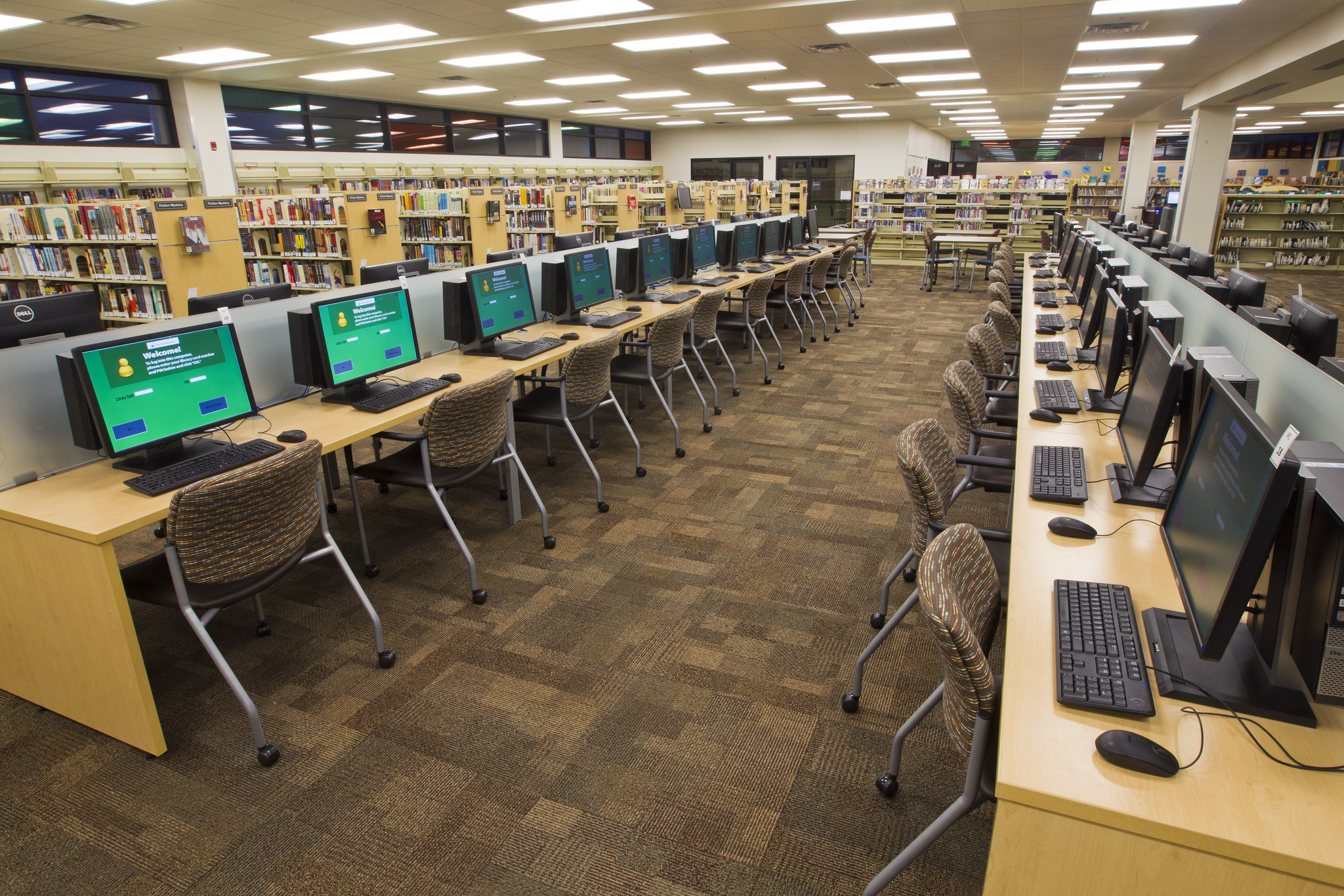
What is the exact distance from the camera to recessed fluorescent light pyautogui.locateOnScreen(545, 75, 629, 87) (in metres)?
10.6

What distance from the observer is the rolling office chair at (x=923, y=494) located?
2.09m

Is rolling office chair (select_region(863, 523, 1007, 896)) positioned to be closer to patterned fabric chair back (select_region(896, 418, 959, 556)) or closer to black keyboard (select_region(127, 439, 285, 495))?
patterned fabric chair back (select_region(896, 418, 959, 556))

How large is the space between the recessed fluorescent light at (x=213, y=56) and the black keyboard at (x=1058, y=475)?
351 inches

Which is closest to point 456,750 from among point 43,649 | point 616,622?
point 616,622

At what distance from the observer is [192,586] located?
220 centimetres

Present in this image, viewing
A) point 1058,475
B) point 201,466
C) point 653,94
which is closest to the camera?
point 1058,475

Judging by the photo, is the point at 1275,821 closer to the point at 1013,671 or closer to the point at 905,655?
the point at 1013,671

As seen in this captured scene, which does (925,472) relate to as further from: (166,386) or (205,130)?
(205,130)

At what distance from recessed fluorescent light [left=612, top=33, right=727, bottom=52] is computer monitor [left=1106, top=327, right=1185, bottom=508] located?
693cm

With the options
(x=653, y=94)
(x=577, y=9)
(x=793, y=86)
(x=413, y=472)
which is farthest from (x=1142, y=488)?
(x=653, y=94)

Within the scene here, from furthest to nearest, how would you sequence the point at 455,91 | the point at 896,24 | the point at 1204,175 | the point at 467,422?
the point at 455,91 < the point at 1204,175 < the point at 896,24 < the point at 467,422

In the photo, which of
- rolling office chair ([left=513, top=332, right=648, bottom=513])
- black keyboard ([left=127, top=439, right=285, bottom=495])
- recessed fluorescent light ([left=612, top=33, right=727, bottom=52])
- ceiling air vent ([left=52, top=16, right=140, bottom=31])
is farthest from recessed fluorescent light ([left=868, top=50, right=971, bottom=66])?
black keyboard ([left=127, top=439, right=285, bottom=495])

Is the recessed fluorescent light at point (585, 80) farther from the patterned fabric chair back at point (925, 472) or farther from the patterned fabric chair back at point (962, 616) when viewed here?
the patterned fabric chair back at point (962, 616)

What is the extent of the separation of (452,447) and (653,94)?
11.4 m
